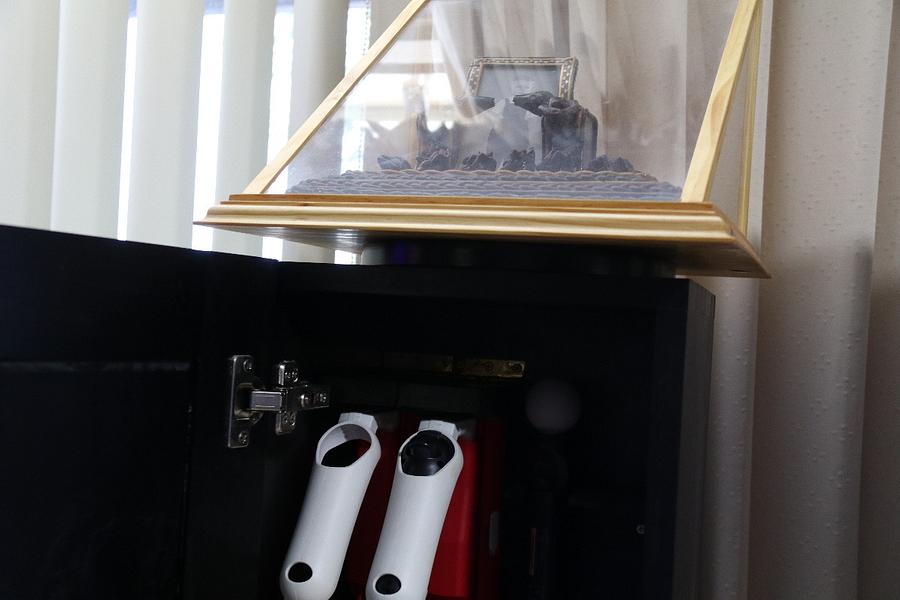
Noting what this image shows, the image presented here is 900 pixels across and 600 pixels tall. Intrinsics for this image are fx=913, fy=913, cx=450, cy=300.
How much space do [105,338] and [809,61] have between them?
35.4 inches

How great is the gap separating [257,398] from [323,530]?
0.13 m

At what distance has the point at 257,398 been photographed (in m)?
0.75

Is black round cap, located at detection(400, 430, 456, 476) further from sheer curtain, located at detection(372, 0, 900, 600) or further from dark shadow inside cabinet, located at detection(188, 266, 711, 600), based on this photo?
sheer curtain, located at detection(372, 0, 900, 600)

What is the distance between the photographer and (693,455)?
820 mm

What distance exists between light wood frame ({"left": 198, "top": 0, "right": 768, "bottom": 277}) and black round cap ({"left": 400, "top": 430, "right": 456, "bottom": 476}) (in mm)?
188

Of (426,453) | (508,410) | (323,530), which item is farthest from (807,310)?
(323,530)

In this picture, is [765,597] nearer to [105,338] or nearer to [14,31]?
[105,338]

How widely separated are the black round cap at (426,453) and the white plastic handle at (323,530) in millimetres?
37

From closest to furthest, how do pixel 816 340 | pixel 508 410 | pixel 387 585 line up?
pixel 387 585, pixel 508 410, pixel 816 340

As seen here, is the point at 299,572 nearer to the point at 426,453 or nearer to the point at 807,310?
the point at 426,453

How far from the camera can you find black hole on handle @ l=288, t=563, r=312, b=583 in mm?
762

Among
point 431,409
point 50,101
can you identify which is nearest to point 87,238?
point 431,409

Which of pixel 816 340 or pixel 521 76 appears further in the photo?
pixel 816 340

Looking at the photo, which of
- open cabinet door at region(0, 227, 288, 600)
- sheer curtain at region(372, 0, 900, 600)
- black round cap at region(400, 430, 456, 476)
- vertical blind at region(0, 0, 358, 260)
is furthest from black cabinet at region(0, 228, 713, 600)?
vertical blind at region(0, 0, 358, 260)
